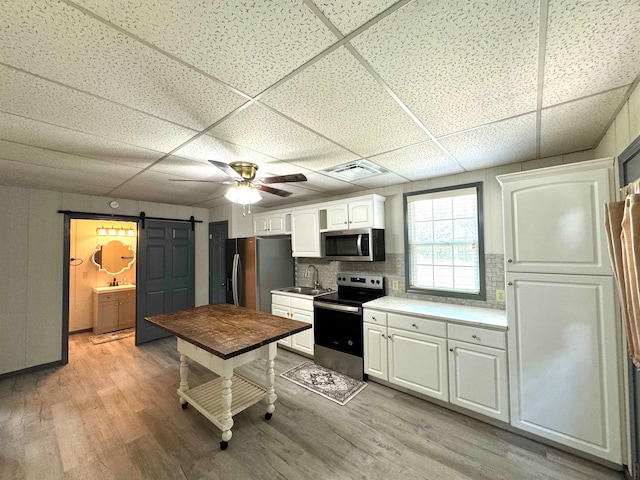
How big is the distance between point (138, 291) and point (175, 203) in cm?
160

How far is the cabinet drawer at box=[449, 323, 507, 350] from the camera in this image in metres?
2.18

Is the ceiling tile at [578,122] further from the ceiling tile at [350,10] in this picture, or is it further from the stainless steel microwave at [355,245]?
the stainless steel microwave at [355,245]

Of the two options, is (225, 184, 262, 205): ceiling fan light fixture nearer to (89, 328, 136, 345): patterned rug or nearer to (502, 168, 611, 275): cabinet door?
(502, 168, 611, 275): cabinet door

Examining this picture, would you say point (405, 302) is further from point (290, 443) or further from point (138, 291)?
point (138, 291)

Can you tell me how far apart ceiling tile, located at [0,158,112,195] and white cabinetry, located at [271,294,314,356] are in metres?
2.74

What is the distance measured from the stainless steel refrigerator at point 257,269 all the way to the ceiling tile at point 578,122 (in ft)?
11.2

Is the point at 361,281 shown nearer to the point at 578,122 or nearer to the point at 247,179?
the point at 247,179

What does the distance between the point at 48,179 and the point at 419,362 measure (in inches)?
180

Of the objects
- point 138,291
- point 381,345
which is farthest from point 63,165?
point 381,345

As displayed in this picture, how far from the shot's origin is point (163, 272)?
4.66m

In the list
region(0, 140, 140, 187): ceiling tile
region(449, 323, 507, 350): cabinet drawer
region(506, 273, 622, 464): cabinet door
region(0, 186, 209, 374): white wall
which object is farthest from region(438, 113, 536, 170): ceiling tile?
region(0, 186, 209, 374): white wall

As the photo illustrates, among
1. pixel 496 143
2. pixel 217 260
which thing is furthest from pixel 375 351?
pixel 217 260

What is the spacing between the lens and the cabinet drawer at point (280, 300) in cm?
388

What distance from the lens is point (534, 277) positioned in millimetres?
2033
